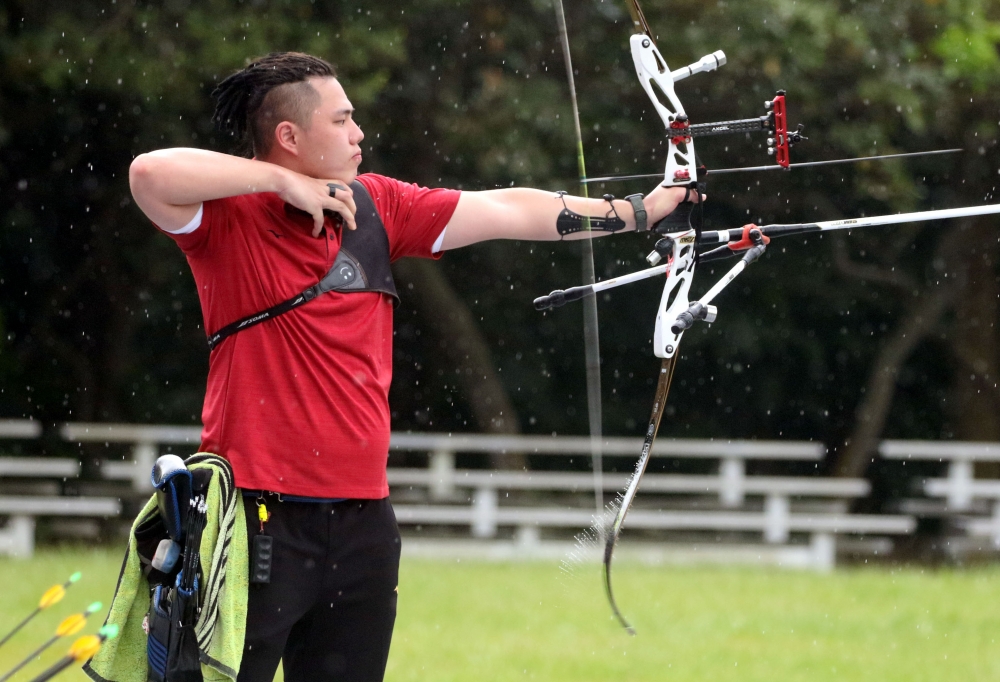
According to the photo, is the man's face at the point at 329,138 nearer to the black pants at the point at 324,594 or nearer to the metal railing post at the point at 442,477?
the black pants at the point at 324,594

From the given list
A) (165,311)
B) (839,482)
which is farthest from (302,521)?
(165,311)

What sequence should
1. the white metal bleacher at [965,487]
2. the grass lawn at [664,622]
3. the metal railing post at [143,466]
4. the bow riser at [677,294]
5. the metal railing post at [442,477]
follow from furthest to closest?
the metal railing post at [442,477] → the white metal bleacher at [965,487] → the metal railing post at [143,466] → the grass lawn at [664,622] → the bow riser at [677,294]

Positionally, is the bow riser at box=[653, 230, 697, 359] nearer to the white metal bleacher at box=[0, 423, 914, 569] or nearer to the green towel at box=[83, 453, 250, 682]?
the green towel at box=[83, 453, 250, 682]

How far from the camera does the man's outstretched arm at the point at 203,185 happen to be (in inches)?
88.8

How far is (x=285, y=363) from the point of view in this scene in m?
2.33

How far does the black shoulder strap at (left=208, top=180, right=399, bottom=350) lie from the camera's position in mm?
2336

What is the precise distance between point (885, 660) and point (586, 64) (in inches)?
200

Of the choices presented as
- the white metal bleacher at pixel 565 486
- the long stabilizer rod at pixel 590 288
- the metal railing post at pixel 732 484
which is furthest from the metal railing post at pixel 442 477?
the long stabilizer rod at pixel 590 288

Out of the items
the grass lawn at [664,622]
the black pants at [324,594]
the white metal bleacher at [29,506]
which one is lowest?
the grass lawn at [664,622]

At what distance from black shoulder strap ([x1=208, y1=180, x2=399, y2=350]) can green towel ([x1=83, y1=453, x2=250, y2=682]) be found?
26cm

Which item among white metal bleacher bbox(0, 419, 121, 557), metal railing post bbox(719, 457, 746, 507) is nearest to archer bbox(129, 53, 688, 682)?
white metal bleacher bbox(0, 419, 121, 557)

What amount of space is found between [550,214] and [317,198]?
0.52 metres

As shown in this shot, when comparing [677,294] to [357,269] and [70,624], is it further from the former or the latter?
[70,624]

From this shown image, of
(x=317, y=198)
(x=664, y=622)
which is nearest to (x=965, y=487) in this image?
(x=664, y=622)
